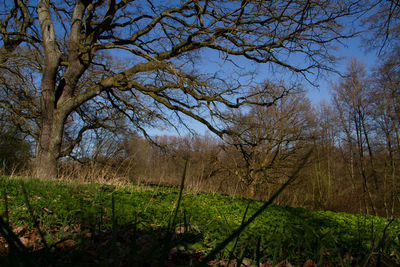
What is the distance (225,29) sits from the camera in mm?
7145

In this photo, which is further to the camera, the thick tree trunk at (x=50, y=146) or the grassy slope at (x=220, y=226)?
the thick tree trunk at (x=50, y=146)

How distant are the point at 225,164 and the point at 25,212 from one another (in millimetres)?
12275

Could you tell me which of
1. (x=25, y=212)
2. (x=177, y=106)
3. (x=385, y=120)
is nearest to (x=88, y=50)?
(x=177, y=106)

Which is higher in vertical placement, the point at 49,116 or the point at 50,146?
the point at 49,116

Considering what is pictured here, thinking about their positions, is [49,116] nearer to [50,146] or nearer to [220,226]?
[50,146]

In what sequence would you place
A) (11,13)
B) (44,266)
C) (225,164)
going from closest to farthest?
1. (44,266)
2. (11,13)
3. (225,164)

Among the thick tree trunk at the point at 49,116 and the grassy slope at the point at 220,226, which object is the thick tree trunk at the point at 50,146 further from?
the grassy slope at the point at 220,226

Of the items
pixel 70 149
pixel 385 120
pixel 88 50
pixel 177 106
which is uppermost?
pixel 385 120

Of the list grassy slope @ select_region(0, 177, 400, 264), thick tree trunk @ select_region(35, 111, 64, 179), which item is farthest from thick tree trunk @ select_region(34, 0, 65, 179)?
grassy slope @ select_region(0, 177, 400, 264)

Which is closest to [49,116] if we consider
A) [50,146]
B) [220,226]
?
[50,146]

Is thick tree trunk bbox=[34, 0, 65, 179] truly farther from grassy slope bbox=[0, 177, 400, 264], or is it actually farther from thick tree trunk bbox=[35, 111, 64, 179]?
grassy slope bbox=[0, 177, 400, 264]

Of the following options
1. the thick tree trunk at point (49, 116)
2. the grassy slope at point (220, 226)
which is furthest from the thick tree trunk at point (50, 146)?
the grassy slope at point (220, 226)

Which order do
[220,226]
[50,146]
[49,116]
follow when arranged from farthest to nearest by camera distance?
1. [49,116]
2. [50,146]
3. [220,226]

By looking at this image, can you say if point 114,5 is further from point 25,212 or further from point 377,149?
point 377,149
